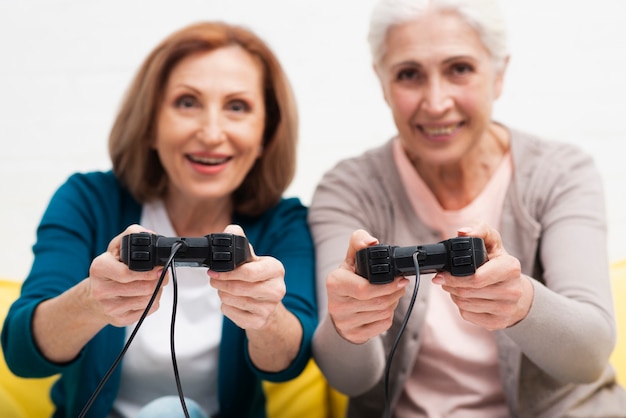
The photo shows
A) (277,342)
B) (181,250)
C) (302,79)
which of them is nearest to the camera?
(181,250)

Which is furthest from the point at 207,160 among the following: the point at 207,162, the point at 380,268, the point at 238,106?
the point at 380,268

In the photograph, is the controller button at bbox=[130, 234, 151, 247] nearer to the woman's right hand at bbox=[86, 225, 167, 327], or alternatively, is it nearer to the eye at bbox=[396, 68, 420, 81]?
the woman's right hand at bbox=[86, 225, 167, 327]

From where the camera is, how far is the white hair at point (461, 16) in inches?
44.1

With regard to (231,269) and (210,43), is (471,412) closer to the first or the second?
(231,269)

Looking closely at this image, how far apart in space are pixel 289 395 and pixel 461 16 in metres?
0.72

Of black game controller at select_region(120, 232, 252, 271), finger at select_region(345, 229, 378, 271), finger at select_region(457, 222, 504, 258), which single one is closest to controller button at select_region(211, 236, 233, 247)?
black game controller at select_region(120, 232, 252, 271)

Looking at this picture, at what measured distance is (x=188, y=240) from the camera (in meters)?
0.75

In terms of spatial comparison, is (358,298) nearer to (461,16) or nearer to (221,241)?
(221,241)

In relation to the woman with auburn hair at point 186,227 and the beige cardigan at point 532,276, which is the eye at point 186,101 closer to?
the woman with auburn hair at point 186,227

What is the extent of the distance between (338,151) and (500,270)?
1.04 metres

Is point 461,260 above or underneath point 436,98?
underneath

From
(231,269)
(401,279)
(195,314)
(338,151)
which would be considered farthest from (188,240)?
(338,151)

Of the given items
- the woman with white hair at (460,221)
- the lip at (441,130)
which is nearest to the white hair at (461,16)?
the woman with white hair at (460,221)

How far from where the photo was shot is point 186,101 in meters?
1.22
